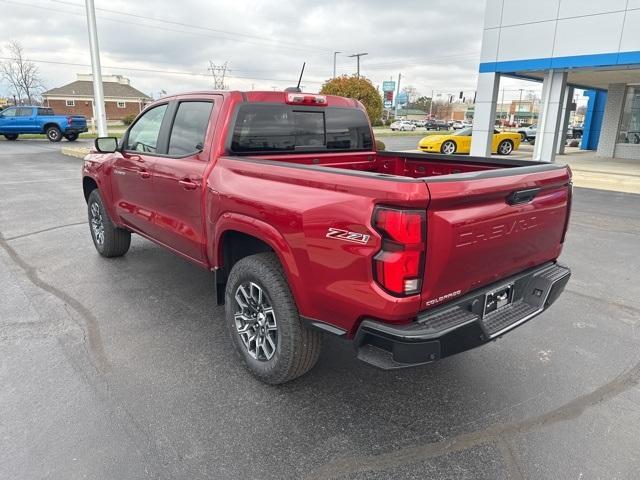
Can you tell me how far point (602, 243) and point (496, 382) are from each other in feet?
15.7

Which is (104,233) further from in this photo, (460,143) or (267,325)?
(460,143)

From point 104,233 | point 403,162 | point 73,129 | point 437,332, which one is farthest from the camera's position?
point 73,129

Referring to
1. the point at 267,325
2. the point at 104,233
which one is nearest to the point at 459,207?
the point at 267,325

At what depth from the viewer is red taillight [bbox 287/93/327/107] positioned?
3.90 meters

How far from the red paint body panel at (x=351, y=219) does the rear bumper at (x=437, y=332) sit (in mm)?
64

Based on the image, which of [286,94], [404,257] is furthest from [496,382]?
[286,94]

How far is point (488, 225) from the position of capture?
8.35 ft

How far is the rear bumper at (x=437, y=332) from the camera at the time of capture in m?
2.34

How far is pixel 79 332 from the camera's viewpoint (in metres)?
3.89

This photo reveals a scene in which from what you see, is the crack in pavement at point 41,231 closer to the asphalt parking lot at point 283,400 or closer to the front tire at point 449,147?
the asphalt parking lot at point 283,400

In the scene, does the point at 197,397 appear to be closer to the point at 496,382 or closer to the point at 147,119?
the point at 496,382

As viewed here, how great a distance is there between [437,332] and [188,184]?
231cm

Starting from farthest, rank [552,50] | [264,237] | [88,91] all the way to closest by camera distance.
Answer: [88,91] < [552,50] < [264,237]

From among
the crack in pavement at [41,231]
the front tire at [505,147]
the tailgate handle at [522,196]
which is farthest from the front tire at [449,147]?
the tailgate handle at [522,196]
